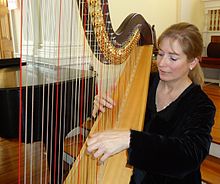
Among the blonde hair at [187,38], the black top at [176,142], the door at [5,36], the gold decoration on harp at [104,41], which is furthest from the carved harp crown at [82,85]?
the door at [5,36]

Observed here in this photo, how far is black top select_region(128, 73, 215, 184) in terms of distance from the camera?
0.67m

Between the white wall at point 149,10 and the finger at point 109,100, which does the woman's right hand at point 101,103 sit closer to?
the finger at point 109,100

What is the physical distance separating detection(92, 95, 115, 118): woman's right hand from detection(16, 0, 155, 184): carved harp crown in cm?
3

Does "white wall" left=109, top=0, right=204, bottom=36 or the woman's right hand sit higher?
"white wall" left=109, top=0, right=204, bottom=36

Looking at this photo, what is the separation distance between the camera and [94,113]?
1050 millimetres

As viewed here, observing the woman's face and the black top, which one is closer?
the black top

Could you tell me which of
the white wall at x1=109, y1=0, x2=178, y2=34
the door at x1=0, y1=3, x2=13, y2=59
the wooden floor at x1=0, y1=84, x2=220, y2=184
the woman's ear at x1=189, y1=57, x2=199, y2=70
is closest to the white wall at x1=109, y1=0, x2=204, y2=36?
the white wall at x1=109, y1=0, x2=178, y2=34

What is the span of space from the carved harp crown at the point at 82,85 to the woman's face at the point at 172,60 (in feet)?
0.59

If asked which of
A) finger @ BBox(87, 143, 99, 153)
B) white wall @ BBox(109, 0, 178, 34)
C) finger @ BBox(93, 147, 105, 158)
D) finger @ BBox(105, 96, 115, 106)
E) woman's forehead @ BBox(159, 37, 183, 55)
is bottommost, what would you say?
finger @ BBox(93, 147, 105, 158)

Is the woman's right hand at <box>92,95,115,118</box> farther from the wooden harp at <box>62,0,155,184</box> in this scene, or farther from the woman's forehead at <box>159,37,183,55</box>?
the woman's forehead at <box>159,37,183,55</box>

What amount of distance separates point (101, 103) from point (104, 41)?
240 millimetres

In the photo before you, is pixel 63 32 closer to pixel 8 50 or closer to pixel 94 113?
pixel 94 113

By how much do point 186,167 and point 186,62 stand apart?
1.47 feet

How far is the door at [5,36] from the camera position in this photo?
2957 mm
